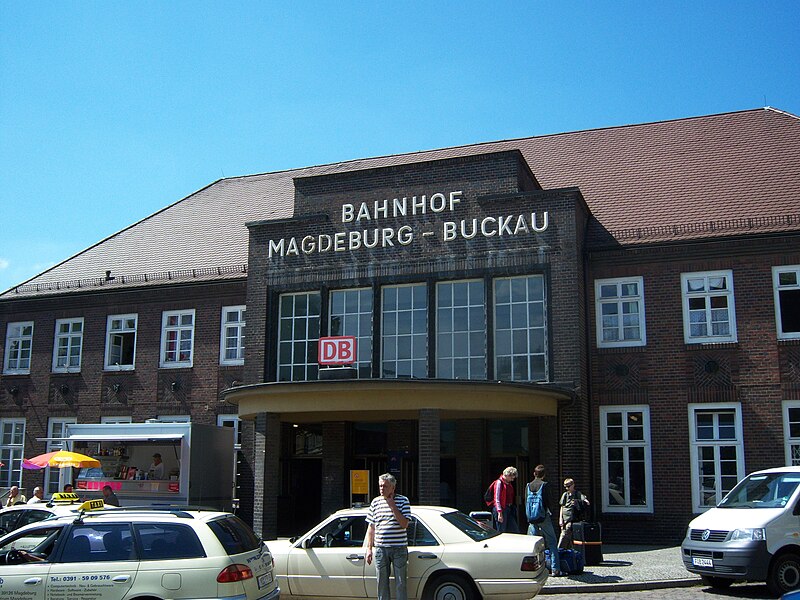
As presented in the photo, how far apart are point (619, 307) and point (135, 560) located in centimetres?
1398

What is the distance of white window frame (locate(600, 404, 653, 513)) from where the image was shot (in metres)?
19.4

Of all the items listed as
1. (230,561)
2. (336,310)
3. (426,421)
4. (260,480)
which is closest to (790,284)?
(426,421)

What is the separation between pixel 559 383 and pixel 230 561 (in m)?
11.2

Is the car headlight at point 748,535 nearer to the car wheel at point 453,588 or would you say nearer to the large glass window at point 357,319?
the car wheel at point 453,588

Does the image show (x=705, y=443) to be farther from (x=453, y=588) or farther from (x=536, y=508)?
(x=453, y=588)

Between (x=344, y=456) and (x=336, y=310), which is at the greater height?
(x=336, y=310)

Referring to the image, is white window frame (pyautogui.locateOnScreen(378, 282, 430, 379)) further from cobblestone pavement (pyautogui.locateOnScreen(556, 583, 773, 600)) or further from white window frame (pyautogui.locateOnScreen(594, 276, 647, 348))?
cobblestone pavement (pyautogui.locateOnScreen(556, 583, 773, 600))

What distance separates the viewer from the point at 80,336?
86.7 feet

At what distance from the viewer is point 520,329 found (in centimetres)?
2006

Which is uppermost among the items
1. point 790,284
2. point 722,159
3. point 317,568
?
point 722,159

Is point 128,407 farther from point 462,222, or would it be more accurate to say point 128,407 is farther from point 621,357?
point 621,357

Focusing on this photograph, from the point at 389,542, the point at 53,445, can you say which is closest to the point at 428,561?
the point at 389,542

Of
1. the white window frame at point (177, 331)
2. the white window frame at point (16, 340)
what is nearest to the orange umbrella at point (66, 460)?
the white window frame at point (177, 331)

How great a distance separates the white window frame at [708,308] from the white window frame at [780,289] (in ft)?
2.89
